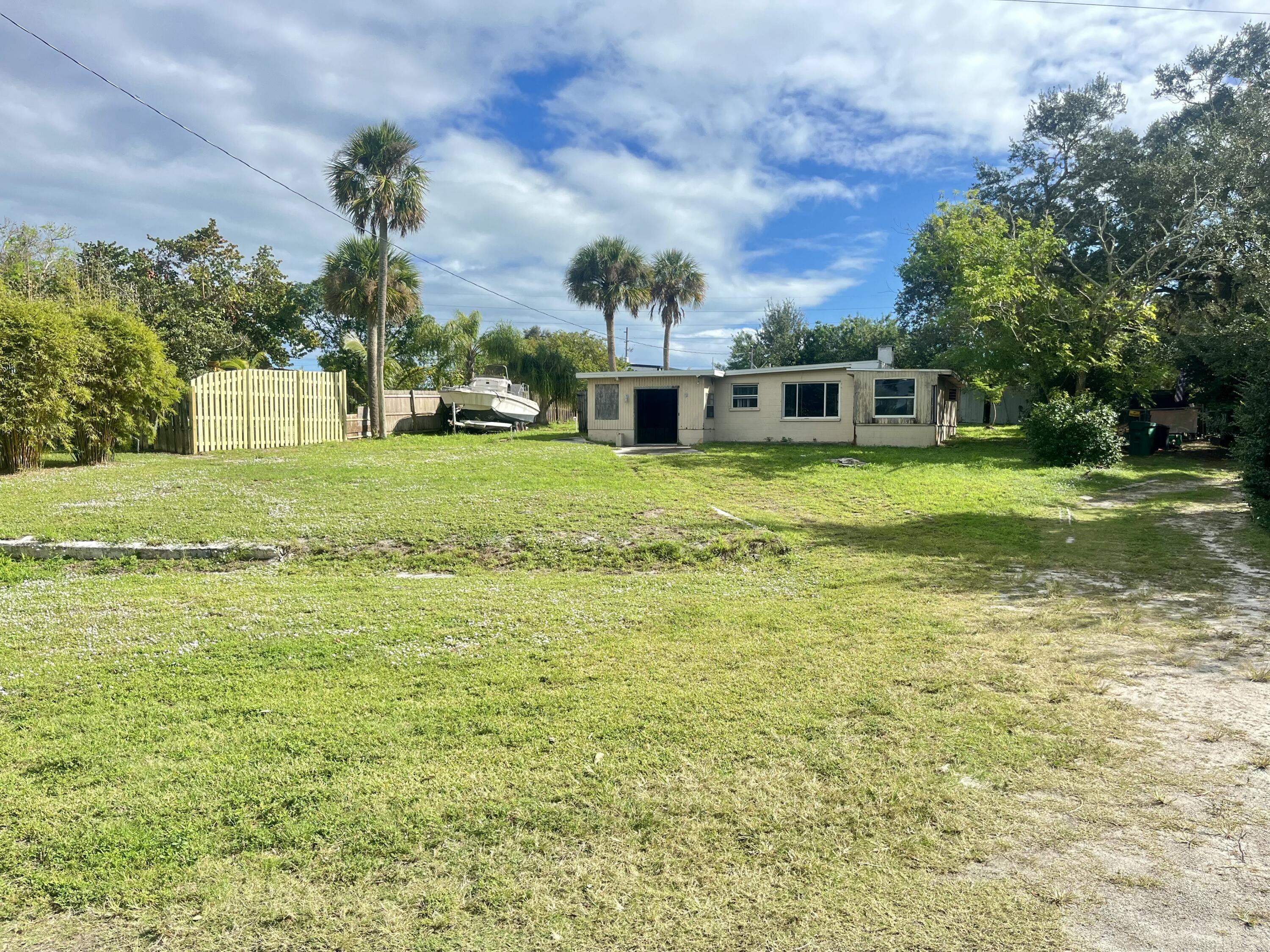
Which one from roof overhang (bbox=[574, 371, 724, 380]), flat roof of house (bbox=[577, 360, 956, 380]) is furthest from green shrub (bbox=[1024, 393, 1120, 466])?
roof overhang (bbox=[574, 371, 724, 380])

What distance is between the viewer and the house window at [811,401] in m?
21.9

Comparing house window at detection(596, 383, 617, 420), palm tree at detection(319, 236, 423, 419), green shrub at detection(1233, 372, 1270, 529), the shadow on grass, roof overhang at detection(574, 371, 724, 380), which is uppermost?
palm tree at detection(319, 236, 423, 419)

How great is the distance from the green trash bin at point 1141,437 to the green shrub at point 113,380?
25.4 metres

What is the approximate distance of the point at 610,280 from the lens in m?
34.3

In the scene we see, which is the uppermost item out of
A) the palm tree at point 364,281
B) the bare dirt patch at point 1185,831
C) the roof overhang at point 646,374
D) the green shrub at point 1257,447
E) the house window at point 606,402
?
the palm tree at point 364,281

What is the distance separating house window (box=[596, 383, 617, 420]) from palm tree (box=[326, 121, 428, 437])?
7429mm

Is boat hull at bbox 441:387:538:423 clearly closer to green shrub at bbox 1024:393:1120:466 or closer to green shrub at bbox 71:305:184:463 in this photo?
green shrub at bbox 71:305:184:463

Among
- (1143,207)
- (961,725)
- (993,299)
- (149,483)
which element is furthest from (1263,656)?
(1143,207)

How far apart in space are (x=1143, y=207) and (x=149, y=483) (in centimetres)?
2883

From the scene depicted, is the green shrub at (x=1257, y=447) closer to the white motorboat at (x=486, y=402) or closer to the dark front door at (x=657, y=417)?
the dark front door at (x=657, y=417)

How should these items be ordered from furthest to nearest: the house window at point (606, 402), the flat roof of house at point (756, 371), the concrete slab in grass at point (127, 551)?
the house window at point (606, 402)
the flat roof of house at point (756, 371)
the concrete slab in grass at point (127, 551)

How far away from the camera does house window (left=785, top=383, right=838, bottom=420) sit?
21.9m

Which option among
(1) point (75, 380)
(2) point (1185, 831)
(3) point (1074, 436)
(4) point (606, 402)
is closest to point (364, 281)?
(4) point (606, 402)

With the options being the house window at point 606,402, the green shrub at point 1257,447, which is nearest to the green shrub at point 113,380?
the house window at point 606,402
